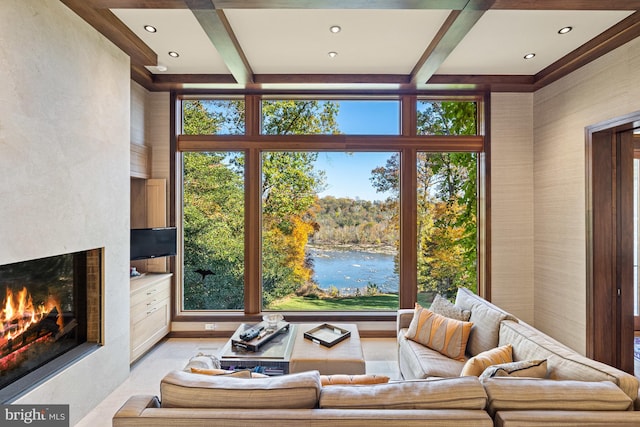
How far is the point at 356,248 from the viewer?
4152 millimetres

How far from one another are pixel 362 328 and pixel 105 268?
112 inches

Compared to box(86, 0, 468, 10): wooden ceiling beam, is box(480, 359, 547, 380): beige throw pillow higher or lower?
lower

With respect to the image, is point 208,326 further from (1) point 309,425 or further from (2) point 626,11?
(2) point 626,11

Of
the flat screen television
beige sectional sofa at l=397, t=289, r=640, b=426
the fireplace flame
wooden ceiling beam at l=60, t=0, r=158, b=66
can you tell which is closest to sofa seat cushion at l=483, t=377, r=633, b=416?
beige sectional sofa at l=397, t=289, r=640, b=426

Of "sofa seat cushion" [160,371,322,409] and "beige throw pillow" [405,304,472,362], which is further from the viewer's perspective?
"beige throw pillow" [405,304,472,362]

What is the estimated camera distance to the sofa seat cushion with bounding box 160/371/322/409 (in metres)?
1.37

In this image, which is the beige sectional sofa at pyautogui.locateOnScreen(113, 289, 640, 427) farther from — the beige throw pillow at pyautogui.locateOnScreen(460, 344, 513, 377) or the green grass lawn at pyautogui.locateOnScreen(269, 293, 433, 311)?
the green grass lawn at pyautogui.locateOnScreen(269, 293, 433, 311)

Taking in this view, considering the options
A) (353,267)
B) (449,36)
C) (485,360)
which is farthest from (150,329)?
(449,36)

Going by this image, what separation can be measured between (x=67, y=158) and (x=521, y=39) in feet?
12.7

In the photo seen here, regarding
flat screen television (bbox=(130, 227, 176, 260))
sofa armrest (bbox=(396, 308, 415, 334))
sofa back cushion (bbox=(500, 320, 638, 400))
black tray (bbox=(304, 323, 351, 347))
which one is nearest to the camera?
sofa back cushion (bbox=(500, 320, 638, 400))

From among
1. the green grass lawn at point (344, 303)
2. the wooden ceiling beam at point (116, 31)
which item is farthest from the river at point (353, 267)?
the wooden ceiling beam at point (116, 31)

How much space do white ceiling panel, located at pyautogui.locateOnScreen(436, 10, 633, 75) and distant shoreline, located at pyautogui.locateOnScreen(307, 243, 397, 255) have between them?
2193mm

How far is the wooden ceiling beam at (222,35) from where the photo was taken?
2.30 meters

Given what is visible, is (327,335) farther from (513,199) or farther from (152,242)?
(513,199)
